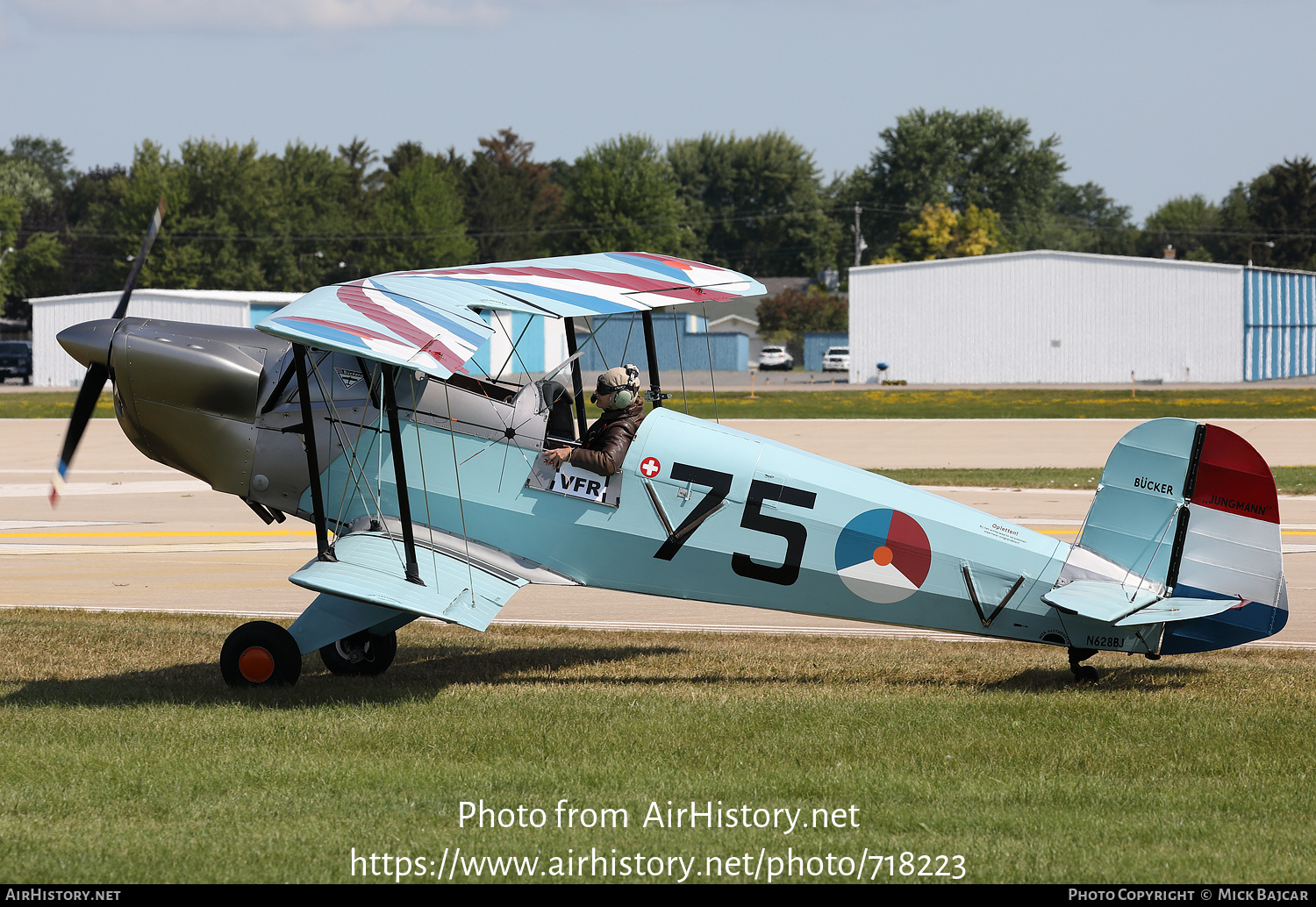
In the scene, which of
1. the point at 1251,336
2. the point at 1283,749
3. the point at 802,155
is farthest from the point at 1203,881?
the point at 802,155

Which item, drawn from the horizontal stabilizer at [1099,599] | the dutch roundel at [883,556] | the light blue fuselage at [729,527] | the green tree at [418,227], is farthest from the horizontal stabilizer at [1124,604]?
the green tree at [418,227]

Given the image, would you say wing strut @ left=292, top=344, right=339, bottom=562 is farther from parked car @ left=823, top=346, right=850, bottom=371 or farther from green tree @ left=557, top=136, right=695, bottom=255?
green tree @ left=557, top=136, right=695, bottom=255

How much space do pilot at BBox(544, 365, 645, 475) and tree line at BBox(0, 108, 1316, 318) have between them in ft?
279

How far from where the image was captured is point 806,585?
870 centimetres

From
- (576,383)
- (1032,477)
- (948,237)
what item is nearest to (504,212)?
(948,237)

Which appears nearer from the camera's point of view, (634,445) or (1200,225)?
(634,445)

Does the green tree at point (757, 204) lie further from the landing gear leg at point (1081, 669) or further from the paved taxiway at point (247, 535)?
the landing gear leg at point (1081, 669)

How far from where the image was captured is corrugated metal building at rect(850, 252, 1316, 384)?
191ft

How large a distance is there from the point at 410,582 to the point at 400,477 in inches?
27.6

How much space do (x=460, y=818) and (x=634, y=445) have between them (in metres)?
3.43

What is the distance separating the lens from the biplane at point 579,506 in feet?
26.6

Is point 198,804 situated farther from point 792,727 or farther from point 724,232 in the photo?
point 724,232

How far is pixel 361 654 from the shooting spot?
9.82 metres

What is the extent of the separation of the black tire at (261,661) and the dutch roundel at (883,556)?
150 inches
